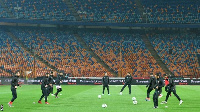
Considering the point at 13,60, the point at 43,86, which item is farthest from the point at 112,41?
the point at 43,86

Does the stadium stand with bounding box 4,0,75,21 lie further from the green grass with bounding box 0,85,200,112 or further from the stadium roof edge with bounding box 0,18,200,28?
the green grass with bounding box 0,85,200,112

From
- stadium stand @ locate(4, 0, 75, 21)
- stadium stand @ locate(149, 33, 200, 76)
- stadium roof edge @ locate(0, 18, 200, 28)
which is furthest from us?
stadium stand @ locate(4, 0, 75, 21)

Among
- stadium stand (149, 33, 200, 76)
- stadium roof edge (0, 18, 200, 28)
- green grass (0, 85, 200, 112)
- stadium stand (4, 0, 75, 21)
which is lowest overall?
green grass (0, 85, 200, 112)

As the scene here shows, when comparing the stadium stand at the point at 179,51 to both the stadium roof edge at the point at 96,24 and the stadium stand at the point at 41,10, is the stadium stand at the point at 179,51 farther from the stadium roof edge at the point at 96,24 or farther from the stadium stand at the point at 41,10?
the stadium stand at the point at 41,10

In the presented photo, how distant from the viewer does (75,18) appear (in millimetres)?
74938

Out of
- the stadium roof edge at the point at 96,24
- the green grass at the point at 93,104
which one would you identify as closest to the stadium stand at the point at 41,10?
the stadium roof edge at the point at 96,24

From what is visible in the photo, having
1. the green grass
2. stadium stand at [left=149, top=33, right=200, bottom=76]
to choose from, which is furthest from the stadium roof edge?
the green grass

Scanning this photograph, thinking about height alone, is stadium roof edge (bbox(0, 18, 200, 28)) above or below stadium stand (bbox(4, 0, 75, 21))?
below

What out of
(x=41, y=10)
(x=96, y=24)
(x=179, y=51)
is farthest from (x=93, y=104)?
(x=41, y=10)

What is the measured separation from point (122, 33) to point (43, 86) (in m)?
52.6

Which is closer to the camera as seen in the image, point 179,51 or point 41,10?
point 179,51

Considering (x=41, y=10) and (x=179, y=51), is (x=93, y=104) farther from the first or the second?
(x=41, y=10)

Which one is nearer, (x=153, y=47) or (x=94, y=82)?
(x=94, y=82)

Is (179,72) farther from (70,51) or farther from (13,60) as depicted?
(13,60)
